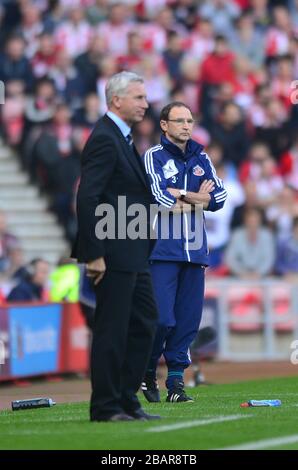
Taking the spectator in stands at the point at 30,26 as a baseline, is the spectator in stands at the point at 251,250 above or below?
below

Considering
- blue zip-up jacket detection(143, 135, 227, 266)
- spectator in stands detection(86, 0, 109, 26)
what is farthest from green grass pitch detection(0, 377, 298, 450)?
spectator in stands detection(86, 0, 109, 26)

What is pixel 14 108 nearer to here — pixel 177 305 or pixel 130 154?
pixel 177 305

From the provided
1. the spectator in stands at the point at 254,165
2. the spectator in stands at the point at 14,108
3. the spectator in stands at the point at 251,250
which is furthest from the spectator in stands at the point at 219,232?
the spectator in stands at the point at 14,108

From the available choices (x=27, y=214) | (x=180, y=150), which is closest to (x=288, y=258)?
(x=27, y=214)

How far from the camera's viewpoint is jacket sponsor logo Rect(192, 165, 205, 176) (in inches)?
416

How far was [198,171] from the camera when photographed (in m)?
10.6

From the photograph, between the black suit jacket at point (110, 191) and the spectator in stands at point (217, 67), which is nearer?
the black suit jacket at point (110, 191)

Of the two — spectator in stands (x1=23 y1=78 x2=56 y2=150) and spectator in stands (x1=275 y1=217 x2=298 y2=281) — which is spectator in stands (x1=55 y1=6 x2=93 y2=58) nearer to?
spectator in stands (x1=23 y1=78 x2=56 y2=150)

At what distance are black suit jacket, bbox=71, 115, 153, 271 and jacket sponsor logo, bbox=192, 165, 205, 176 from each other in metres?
1.82

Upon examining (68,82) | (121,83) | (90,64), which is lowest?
(121,83)

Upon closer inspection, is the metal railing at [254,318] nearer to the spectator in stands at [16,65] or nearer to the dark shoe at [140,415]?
the spectator in stands at [16,65]

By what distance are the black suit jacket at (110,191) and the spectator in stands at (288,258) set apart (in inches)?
408

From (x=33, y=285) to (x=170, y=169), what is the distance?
7176 millimetres

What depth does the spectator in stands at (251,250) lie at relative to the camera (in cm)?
1920
